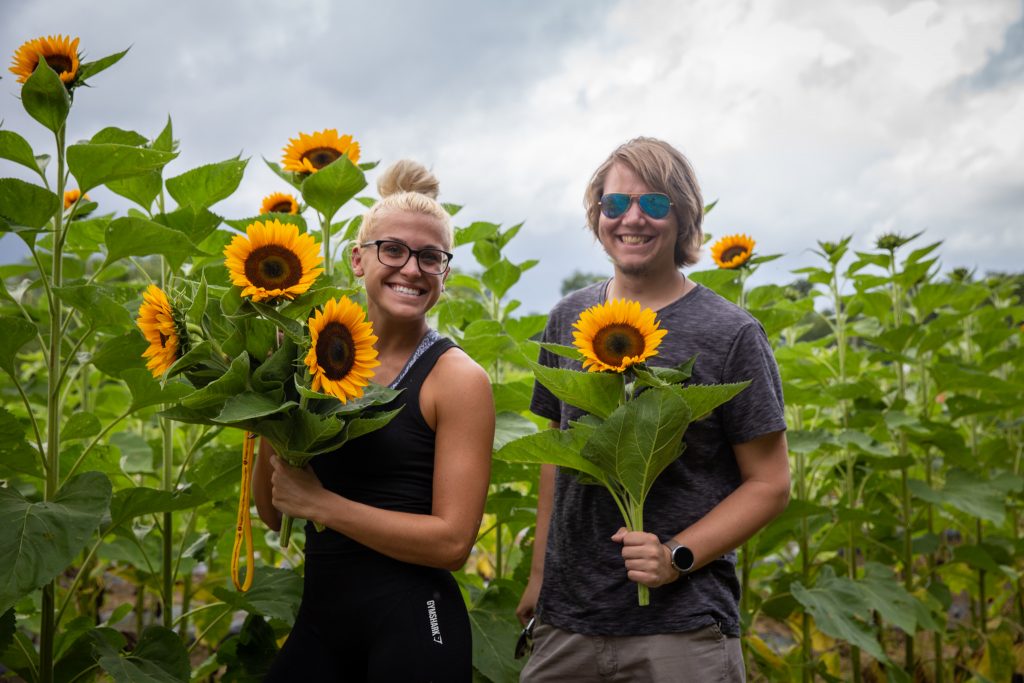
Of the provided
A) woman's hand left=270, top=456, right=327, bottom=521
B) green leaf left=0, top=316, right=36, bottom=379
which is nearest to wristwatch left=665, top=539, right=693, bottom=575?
woman's hand left=270, top=456, right=327, bottom=521

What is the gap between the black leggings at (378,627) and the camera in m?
1.48

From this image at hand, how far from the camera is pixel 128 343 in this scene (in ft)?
5.95

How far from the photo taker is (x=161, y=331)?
4.43 ft

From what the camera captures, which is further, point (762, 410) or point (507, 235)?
point (507, 235)

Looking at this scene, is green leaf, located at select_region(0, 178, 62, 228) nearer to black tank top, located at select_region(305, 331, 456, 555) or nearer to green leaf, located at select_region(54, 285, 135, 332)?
green leaf, located at select_region(54, 285, 135, 332)

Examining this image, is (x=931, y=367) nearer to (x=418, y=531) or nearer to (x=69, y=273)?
(x=418, y=531)

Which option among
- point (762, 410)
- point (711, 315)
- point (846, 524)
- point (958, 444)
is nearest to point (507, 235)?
point (711, 315)

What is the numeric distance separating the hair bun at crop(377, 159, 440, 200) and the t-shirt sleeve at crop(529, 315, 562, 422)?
0.40 meters

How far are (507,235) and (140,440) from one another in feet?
4.27

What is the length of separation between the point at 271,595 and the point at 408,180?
3.19 feet

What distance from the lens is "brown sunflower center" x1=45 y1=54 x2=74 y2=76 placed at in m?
1.64

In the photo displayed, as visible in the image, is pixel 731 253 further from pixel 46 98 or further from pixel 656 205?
pixel 46 98

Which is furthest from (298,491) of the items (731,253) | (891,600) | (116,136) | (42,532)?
(891,600)

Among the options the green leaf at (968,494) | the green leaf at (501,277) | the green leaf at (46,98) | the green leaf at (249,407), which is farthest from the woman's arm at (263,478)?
the green leaf at (968,494)
